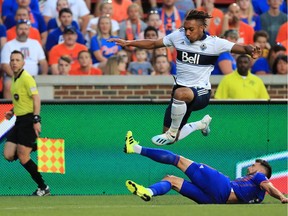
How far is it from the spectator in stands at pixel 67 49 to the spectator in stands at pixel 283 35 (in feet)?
11.8

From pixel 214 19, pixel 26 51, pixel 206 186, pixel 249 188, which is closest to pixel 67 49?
pixel 26 51

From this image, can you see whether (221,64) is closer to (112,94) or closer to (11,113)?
(112,94)

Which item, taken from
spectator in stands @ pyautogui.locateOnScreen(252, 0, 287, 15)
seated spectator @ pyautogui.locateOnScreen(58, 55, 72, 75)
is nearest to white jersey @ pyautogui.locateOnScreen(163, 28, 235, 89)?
seated spectator @ pyautogui.locateOnScreen(58, 55, 72, 75)

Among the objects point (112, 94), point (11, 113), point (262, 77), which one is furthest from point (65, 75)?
Result: point (262, 77)

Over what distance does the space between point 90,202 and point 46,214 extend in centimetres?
256

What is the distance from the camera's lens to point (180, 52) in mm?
12586

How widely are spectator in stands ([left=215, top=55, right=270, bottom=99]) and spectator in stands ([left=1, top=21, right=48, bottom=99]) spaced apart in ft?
9.57

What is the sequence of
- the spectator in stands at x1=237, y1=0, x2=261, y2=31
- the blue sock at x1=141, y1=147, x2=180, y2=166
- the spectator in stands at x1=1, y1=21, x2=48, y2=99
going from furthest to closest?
the spectator in stands at x1=237, y1=0, x2=261, y2=31, the spectator in stands at x1=1, y1=21, x2=48, y2=99, the blue sock at x1=141, y1=147, x2=180, y2=166

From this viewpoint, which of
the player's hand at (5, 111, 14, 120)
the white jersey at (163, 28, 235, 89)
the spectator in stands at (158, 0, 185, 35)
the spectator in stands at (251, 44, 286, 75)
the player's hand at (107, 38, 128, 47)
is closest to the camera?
the player's hand at (107, 38, 128, 47)

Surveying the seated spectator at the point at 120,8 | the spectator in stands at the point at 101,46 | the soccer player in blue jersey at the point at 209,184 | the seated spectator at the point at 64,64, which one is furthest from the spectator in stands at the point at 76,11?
the soccer player in blue jersey at the point at 209,184

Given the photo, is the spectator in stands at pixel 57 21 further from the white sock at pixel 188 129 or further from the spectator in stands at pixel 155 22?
the white sock at pixel 188 129

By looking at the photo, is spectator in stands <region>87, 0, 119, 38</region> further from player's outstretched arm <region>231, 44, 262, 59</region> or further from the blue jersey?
player's outstretched arm <region>231, 44, 262, 59</region>

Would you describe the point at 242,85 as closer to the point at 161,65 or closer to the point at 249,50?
the point at 161,65

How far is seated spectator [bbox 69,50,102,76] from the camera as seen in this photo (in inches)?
674
